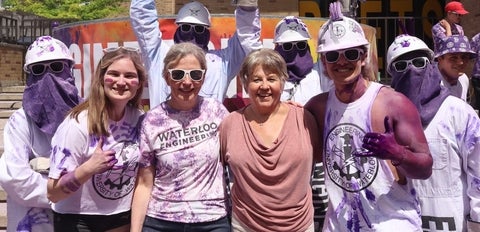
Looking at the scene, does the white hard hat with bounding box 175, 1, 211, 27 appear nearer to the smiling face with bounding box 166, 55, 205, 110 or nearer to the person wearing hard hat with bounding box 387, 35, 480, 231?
the smiling face with bounding box 166, 55, 205, 110

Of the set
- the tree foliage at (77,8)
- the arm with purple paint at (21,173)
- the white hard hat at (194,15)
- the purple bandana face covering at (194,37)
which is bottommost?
the arm with purple paint at (21,173)

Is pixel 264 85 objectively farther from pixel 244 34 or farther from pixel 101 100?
pixel 244 34

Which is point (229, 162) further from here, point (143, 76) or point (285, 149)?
point (143, 76)

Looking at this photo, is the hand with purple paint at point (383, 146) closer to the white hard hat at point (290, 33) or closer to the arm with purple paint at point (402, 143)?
the arm with purple paint at point (402, 143)

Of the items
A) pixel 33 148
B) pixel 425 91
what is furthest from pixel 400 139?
pixel 33 148

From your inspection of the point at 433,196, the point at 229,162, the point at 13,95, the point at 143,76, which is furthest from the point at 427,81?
the point at 13,95

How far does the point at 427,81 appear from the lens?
117 inches

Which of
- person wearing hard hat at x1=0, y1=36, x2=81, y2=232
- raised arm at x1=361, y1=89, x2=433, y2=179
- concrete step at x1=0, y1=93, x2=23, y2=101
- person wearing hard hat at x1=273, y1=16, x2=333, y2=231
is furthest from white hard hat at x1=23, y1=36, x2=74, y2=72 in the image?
concrete step at x1=0, y1=93, x2=23, y2=101

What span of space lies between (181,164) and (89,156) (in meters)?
0.48

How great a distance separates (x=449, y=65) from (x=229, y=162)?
6.46ft

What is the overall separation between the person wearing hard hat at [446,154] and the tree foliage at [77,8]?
54.3 ft

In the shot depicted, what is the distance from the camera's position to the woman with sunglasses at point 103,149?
2.69 meters

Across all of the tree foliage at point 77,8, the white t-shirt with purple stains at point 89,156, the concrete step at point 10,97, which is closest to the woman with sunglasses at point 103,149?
the white t-shirt with purple stains at point 89,156

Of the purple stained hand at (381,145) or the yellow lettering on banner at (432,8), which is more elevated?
the yellow lettering on banner at (432,8)
